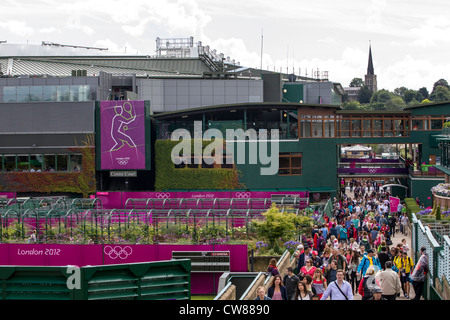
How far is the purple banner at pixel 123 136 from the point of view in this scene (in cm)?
5562

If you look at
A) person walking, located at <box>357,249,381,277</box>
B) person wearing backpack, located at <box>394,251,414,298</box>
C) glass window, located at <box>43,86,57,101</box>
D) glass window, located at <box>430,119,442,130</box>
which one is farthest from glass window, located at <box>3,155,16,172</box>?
person walking, located at <box>357,249,381,277</box>

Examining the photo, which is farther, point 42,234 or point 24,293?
point 42,234

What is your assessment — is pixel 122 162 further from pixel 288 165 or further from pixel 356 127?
pixel 356 127

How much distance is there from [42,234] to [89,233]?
261 cm

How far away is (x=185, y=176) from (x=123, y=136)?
19.5 feet

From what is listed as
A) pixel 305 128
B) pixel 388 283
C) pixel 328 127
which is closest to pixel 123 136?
pixel 305 128

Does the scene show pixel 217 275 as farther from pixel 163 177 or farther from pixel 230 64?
pixel 230 64

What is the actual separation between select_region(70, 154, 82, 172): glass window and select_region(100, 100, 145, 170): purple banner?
7.35ft

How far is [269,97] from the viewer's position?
73.2m

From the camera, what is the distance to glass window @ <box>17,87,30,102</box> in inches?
2308

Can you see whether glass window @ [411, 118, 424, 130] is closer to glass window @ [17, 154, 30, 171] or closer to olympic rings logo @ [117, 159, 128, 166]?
olympic rings logo @ [117, 159, 128, 166]

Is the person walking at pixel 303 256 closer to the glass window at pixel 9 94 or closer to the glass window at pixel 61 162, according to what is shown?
the glass window at pixel 61 162

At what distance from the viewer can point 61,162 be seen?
57438mm
